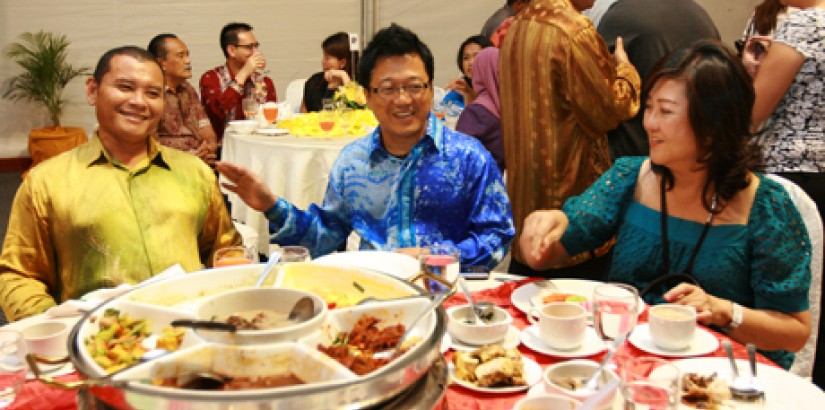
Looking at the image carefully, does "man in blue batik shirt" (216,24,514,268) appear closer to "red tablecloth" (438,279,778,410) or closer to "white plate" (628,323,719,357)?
"red tablecloth" (438,279,778,410)

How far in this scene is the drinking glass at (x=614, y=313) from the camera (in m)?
1.36

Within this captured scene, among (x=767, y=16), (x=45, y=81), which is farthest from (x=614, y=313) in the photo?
(x=45, y=81)

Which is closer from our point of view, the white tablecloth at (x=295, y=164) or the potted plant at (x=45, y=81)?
the white tablecloth at (x=295, y=164)

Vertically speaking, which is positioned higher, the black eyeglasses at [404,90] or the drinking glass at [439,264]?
the black eyeglasses at [404,90]

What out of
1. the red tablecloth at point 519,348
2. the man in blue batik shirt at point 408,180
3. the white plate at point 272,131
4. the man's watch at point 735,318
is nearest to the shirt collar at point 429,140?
the man in blue batik shirt at point 408,180

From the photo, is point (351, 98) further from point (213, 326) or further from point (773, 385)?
point (213, 326)

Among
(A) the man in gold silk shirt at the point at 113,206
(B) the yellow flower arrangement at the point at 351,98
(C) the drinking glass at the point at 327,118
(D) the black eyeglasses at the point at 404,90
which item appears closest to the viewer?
(A) the man in gold silk shirt at the point at 113,206

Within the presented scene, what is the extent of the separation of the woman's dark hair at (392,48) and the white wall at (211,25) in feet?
19.1

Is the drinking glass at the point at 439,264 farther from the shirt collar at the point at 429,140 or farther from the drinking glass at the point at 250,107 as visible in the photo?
the drinking glass at the point at 250,107

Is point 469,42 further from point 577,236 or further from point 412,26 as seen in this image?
point 577,236

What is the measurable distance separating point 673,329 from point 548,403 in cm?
46

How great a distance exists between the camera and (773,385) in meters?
1.29

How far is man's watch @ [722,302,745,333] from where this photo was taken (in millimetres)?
1699

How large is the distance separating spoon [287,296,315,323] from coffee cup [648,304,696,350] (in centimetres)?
76
